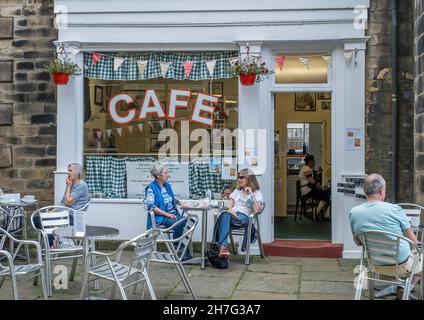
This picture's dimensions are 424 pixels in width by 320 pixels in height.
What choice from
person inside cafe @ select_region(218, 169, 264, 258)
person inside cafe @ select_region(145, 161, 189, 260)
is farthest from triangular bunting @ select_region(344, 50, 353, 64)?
person inside cafe @ select_region(145, 161, 189, 260)

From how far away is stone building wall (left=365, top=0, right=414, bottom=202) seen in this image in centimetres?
802

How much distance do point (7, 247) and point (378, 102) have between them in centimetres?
591

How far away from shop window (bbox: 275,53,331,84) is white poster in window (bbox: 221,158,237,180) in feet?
4.58

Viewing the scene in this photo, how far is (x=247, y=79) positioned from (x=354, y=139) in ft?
5.84

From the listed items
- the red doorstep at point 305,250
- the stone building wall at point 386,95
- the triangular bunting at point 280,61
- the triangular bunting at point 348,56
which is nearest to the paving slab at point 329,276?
the red doorstep at point 305,250

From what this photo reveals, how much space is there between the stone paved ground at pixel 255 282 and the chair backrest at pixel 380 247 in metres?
1.21

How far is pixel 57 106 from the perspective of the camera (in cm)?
869

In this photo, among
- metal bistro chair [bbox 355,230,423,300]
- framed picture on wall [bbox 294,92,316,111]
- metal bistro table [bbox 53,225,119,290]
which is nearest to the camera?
metal bistro chair [bbox 355,230,423,300]

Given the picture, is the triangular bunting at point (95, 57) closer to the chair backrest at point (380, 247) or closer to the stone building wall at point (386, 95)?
→ the stone building wall at point (386, 95)

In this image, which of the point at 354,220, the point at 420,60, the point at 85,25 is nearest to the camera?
the point at 354,220

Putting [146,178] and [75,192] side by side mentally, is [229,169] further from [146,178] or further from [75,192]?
[75,192]

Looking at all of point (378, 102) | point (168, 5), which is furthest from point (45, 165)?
point (378, 102)

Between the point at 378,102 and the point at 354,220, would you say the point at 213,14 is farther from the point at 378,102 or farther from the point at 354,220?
the point at 354,220

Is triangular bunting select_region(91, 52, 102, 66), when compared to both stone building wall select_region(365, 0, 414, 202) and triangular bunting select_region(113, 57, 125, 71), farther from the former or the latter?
stone building wall select_region(365, 0, 414, 202)
